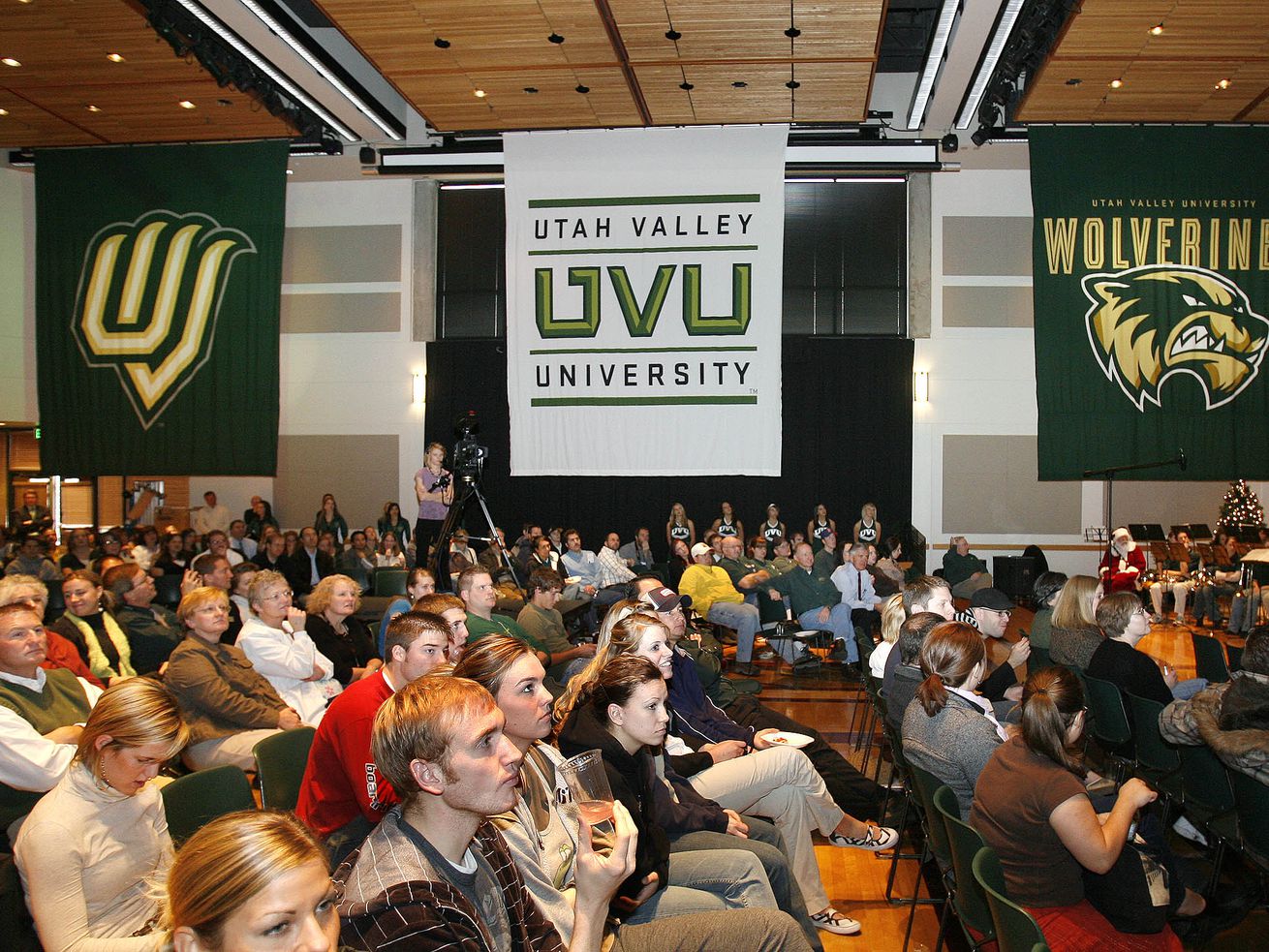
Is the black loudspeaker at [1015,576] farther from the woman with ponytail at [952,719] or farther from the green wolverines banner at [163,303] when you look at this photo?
the woman with ponytail at [952,719]

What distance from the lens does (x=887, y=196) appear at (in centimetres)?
1463

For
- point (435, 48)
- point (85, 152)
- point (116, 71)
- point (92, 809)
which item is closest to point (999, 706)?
point (92, 809)

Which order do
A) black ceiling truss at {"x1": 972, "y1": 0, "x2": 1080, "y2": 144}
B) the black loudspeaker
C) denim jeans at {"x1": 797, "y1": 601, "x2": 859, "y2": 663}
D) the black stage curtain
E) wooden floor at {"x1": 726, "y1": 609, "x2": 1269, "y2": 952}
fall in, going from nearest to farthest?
wooden floor at {"x1": 726, "y1": 609, "x2": 1269, "y2": 952}, denim jeans at {"x1": 797, "y1": 601, "x2": 859, "y2": 663}, black ceiling truss at {"x1": 972, "y1": 0, "x2": 1080, "y2": 144}, the black loudspeaker, the black stage curtain

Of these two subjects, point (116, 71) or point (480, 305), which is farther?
point (480, 305)

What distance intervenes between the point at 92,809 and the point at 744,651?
22.3ft

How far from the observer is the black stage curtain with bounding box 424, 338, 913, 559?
1466 centimetres

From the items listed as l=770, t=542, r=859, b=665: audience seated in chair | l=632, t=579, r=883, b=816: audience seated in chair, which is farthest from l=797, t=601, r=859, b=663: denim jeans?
l=632, t=579, r=883, b=816: audience seated in chair

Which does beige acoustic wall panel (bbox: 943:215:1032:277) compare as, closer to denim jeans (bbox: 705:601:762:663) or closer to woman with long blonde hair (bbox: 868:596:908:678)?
denim jeans (bbox: 705:601:762:663)

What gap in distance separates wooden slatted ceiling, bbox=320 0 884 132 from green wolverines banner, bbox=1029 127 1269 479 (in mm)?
3181

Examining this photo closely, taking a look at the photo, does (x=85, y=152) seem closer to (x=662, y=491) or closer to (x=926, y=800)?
(x=662, y=491)

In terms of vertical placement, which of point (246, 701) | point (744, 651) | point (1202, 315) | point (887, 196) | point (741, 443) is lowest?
point (744, 651)

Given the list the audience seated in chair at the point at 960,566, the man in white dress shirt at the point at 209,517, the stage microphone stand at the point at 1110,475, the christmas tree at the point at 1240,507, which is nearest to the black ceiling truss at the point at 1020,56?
the stage microphone stand at the point at 1110,475

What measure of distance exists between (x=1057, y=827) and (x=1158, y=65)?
10.6m

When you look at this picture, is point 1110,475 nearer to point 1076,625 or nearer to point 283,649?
point 1076,625
